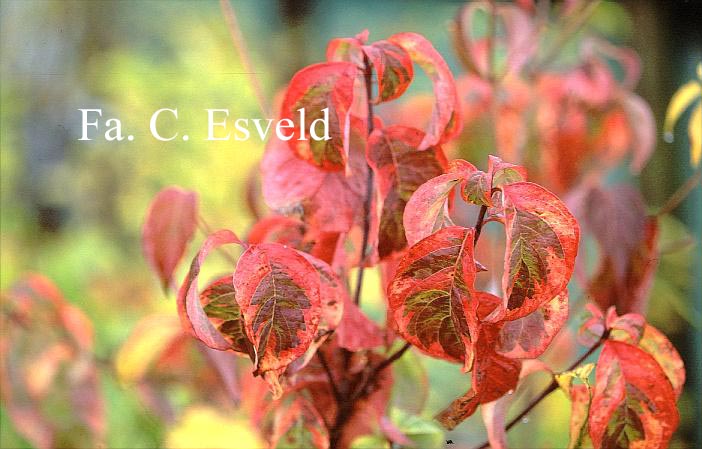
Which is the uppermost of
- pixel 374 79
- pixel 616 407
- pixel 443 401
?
pixel 374 79

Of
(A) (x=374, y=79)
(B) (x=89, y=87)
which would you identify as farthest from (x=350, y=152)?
(B) (x=89, y=87)

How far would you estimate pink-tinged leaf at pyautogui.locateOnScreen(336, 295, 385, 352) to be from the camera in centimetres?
31

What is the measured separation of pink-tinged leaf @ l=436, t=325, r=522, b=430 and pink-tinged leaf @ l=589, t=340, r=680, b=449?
4cm

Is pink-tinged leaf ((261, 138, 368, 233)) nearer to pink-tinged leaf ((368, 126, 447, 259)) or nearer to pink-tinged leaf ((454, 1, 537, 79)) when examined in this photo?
pink-tinged leaf ((368, 126, 447, 259))

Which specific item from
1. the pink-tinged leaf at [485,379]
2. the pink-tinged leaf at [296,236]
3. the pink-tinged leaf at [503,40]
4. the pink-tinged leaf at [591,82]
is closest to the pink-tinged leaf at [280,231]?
the pink-tinged leaf at [296,236]

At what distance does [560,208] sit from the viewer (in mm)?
257

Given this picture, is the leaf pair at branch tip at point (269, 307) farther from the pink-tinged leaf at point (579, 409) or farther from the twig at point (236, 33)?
the twig at point (236, 33)

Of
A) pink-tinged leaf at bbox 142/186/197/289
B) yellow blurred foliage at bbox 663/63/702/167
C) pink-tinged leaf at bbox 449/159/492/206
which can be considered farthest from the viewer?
yellow blurred foliage at bbox 663/63/702/167

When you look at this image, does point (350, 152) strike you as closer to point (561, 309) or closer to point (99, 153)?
point (561, 309)

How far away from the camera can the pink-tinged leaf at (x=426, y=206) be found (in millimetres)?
271

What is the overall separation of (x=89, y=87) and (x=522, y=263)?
1.32ft

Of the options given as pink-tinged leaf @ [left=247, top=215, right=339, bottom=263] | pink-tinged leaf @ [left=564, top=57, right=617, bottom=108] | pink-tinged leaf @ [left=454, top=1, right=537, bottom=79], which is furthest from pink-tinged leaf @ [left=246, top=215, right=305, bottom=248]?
pink-tinged leaf @ [left=564, top=57, right=617, bottom=108]

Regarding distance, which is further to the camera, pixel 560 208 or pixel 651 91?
pixel 651 91

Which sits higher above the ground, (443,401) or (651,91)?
(651,91)
